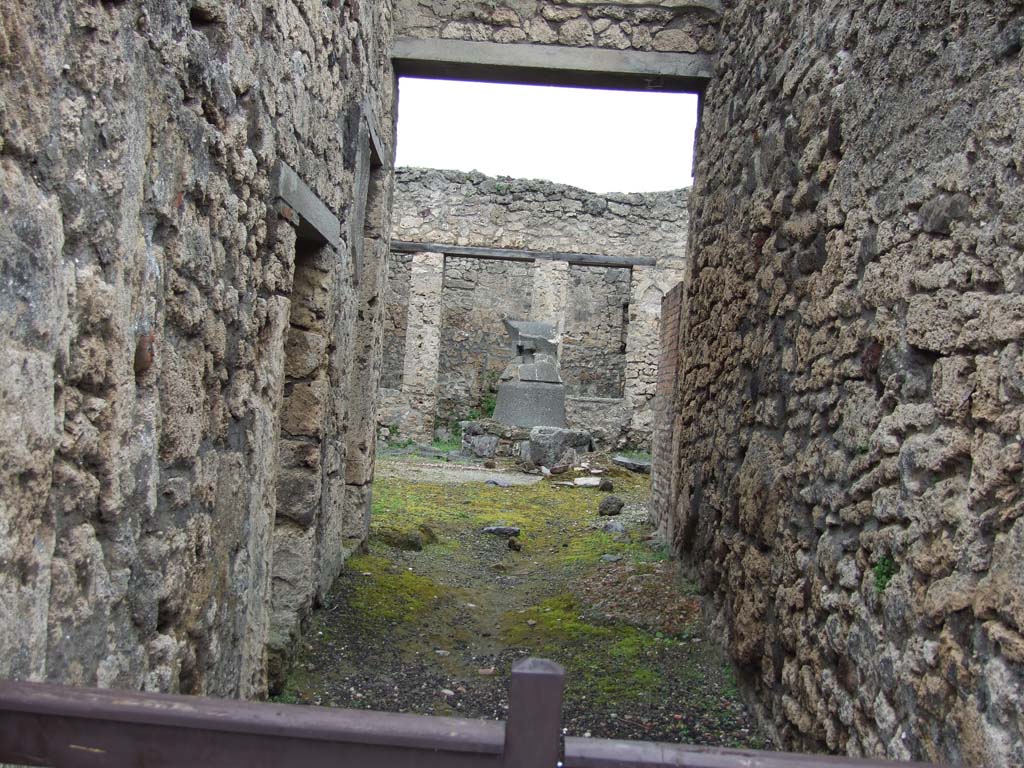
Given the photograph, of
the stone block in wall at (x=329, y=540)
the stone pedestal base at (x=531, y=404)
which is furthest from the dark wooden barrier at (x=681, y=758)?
the stone pedestal base at (x=531, y=404)

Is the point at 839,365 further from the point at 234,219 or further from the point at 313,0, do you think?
the point at 313,0

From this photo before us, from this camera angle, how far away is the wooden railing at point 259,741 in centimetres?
102

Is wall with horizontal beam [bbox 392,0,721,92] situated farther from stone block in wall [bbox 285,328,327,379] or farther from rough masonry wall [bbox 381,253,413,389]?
rough masonry wall [bbox 381,253,413,389]

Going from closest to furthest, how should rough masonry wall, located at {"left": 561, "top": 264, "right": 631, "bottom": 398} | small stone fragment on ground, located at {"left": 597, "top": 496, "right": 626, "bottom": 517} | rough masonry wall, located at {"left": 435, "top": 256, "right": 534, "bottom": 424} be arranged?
small stone fragment on ground, located at {"left": 597, "top": 496, "right": 626, "bottom": 517}, rough masonry wall, located at {"left": 435, "top": 256, "right": 534, "bottom": 424}, rough masonry wall, located at {"left": 561, "top": 264, "right": 631, "bottom": 398}

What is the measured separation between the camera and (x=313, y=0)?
3.26 metres

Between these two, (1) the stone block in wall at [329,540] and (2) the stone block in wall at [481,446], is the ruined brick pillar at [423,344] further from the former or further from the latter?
(1) the stone block in wall at [329,540]

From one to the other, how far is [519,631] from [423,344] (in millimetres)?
10284

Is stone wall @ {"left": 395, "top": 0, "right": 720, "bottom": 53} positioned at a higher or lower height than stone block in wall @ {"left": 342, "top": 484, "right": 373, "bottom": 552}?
higher

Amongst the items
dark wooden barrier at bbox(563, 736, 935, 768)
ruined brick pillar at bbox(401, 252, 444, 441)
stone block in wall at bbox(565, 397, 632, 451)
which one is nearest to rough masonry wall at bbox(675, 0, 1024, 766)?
dark wooden barrier at bbox(563, 736, 935, 768)

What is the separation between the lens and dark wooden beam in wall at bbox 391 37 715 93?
562 cm

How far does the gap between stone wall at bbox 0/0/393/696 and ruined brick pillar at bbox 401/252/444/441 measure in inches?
418

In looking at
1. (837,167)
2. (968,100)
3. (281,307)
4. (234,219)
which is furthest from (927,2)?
(281,307)

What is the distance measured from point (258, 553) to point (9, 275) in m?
1.81

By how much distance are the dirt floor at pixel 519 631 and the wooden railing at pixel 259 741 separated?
249 centimetres
